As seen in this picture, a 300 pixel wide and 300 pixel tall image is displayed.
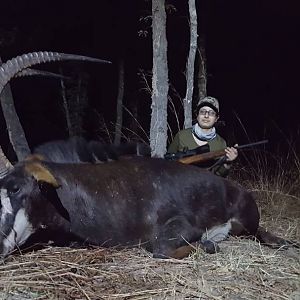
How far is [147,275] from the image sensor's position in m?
3.79

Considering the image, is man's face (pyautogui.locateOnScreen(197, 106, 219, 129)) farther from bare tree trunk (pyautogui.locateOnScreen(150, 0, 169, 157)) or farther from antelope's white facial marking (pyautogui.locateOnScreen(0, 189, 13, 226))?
antelope's white facial marking (pyautogui.locateOnScreen(0, 189, 13, 226))

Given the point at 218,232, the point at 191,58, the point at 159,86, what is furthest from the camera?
the point at 191,58

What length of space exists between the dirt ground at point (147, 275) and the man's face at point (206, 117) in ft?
4.97

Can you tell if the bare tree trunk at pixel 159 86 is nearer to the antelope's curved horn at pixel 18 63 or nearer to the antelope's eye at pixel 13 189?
the antelope's curved horn at pixel 18 63

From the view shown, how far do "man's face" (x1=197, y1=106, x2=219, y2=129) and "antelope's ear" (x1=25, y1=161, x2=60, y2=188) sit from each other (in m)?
1.97

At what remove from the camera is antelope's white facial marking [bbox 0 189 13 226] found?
3.97m

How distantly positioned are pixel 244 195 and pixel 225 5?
9122mm

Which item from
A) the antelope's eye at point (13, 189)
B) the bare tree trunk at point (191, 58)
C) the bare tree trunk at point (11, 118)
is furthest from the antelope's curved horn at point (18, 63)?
the bare tree trunk at point (11, 118)

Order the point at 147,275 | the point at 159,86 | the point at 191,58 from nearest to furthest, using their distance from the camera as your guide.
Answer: the point at 147,275 → the point at 159,86 → the point at 191,58

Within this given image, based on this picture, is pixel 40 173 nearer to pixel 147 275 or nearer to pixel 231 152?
pixel 147 275

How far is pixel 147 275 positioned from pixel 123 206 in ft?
2.36

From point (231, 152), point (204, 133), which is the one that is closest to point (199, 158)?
point (231, 152)

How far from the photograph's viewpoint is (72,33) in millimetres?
13531

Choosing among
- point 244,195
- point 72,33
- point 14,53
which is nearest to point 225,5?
point 72,33
